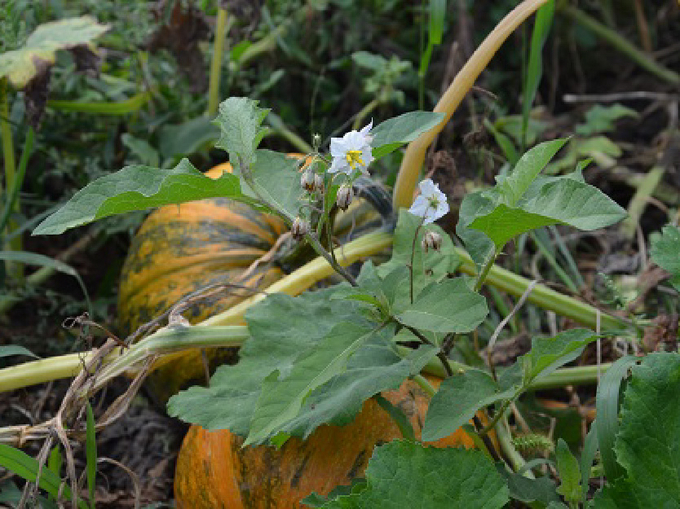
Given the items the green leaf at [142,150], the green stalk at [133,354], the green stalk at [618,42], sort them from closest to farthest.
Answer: the green stalk at [133,354] → the green leaf at [142,150] → the green stalk at [618,42]

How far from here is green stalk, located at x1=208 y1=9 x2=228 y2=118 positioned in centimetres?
246

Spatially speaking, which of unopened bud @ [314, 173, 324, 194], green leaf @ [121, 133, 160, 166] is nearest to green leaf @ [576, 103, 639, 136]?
green leaf @ [121, 133, 160, 166]

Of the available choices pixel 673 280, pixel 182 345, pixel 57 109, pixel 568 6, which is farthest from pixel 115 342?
pixel 568 6

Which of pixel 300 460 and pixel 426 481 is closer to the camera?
pixel 426 481

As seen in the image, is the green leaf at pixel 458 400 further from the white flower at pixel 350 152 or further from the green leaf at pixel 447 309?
the white flower at pixel 350 152

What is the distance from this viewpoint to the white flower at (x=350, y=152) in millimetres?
1269

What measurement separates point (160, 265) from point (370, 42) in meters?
1.38

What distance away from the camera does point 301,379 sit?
1.21 metres

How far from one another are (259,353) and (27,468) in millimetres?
442

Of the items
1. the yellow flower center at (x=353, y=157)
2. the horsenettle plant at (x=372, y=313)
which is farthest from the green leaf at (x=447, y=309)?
the yellow flower center at (x=353, y=157)

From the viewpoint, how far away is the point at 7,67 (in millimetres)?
2049

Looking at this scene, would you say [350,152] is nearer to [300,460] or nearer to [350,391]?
[350,391]

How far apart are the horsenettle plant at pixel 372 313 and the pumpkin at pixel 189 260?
495mm

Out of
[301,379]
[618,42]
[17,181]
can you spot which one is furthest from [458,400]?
[618,42]
